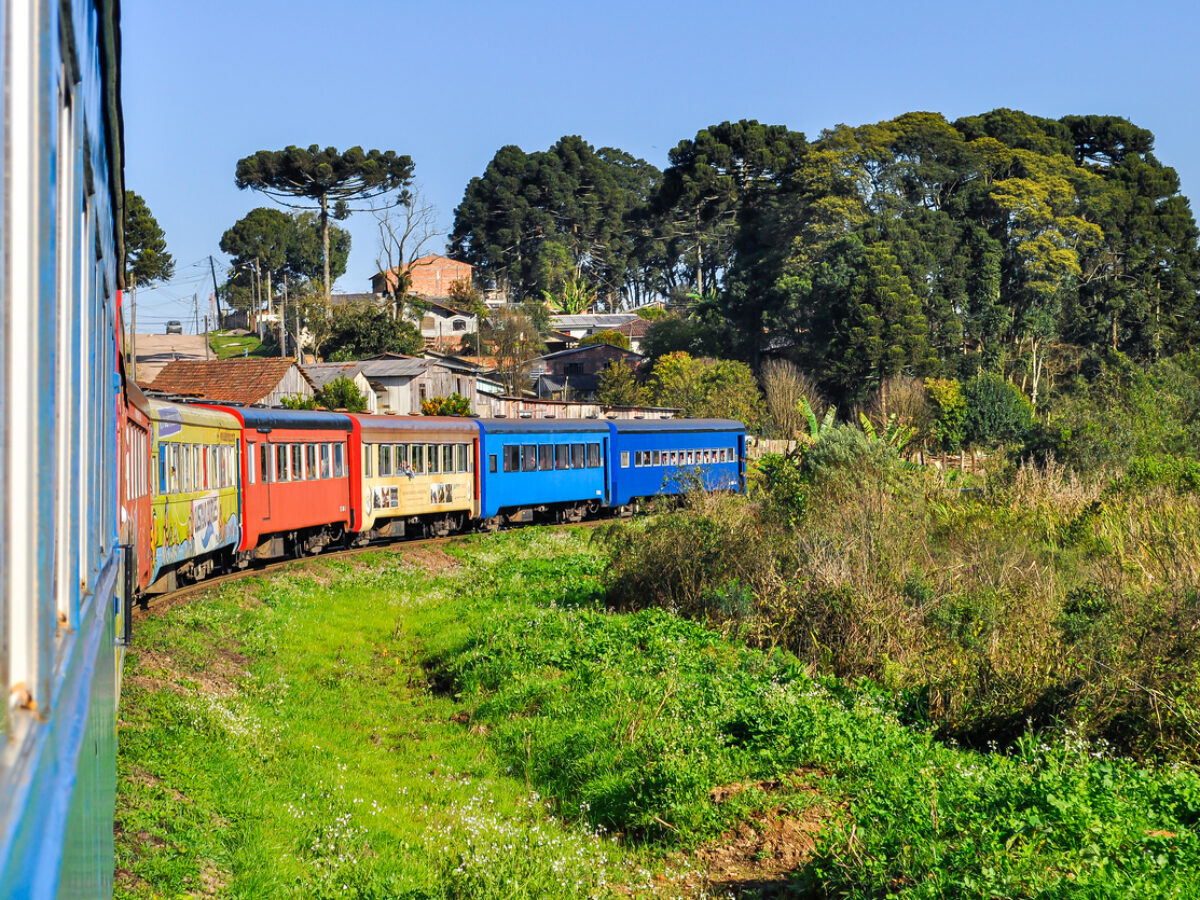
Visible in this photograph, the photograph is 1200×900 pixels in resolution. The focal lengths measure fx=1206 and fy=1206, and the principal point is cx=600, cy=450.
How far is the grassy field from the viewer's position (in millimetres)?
6695

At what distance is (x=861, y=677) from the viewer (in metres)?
12.2

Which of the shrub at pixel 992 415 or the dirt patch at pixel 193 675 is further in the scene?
the shrub at pixel 992 415

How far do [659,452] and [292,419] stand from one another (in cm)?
1463

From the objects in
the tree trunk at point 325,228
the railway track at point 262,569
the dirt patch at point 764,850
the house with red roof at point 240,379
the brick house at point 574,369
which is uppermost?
the tree trunk at point 325,228

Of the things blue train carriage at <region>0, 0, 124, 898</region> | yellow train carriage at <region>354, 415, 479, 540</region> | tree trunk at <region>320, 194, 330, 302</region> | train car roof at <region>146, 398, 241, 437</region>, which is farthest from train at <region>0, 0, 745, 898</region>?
tree trunk at <region>320, 194, 330, 302</region>

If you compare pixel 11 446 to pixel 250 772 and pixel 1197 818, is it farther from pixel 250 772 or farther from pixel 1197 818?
pixel 250 772

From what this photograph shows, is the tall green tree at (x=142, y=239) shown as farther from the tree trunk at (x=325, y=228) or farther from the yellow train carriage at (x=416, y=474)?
the yellow train carriage at (x=416, y=474)

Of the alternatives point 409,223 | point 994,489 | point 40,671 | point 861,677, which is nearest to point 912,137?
point 409,223

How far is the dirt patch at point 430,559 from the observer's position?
2194 centimetres

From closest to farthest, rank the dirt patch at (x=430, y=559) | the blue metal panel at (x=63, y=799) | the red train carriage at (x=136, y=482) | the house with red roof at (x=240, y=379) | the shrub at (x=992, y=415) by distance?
the blue metal panel at (x=63, y=799), the red train carriage at (x=136, y=482), the dirt patch at (x=430, y=559), the house with red roof at (x=240, y=379), the shrub at (x=992, y=415)

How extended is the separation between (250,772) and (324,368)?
147 feet

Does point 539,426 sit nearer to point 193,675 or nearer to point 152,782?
point 193,675

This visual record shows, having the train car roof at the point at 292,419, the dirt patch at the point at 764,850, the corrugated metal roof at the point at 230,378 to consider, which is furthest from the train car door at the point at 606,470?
the dirt patch at the point at 764,850

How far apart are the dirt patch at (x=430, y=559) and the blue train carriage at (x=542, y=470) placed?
283cm
